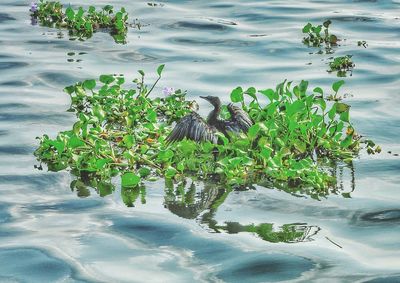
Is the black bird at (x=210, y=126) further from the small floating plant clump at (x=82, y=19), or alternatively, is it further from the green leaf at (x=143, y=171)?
the small floating plant clump at (x=82, y=19)

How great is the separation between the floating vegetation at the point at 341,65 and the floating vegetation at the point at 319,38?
35.2 inches

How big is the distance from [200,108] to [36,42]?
402 cm

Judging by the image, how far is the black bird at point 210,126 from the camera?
8.27m

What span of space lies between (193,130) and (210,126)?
0.76 ft

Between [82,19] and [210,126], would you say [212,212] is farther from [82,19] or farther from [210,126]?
[82,19]

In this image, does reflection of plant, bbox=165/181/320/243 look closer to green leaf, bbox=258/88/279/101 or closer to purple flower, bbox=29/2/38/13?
green leaf, bbox=258/88/279/101

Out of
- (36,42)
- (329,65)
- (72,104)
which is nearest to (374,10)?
(329,65)

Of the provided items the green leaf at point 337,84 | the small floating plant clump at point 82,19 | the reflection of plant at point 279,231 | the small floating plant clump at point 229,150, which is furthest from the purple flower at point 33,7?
the reflection of plant at point 279,231

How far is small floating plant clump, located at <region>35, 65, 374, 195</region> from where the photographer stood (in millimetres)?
8039

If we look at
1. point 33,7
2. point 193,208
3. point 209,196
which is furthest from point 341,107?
point 33,7

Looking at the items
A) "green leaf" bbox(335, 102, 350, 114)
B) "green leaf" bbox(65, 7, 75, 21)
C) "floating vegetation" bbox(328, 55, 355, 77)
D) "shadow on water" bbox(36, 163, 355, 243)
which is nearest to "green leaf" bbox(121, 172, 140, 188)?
"shadow on water" bbox(36, 163, 355, 243)

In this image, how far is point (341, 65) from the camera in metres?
12.1

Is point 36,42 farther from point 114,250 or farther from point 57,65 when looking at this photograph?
point 114,250

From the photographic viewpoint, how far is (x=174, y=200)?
7.88 meters
